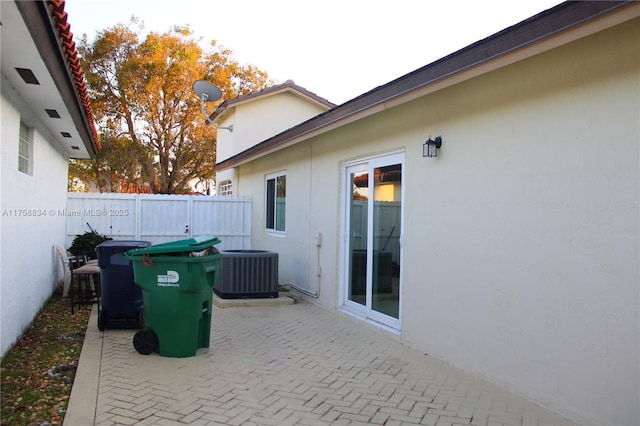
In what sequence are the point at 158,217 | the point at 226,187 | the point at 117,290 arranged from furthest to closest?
1. the point at 226,187
2. the point at 158,217
3. the point at 117,290

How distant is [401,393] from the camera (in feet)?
13.5

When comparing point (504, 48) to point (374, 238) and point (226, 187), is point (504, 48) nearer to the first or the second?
point (374, 238)

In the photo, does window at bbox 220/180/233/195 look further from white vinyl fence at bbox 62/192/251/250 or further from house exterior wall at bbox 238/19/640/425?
house exterior wall at bbox 238/19/640/425

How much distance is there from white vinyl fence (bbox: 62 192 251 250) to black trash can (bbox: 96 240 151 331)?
5697 mm

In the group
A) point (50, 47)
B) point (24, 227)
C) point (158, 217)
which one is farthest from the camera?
point (158, 217)

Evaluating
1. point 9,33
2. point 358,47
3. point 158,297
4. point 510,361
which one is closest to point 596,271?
point 510,361

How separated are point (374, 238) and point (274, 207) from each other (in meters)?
5.08

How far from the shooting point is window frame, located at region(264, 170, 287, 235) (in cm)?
1051

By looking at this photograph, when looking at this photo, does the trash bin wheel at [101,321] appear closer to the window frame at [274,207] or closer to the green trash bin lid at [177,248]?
the green trash bin lid at [177,248]

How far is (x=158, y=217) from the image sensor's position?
39.9 feet

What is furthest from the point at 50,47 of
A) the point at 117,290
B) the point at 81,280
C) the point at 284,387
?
the point at 81,280

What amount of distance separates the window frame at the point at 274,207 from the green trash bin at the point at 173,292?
520 cm

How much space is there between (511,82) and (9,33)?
4.12 meters

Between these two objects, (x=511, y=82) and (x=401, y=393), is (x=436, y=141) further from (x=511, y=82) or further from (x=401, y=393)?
(x=401, y=393)
